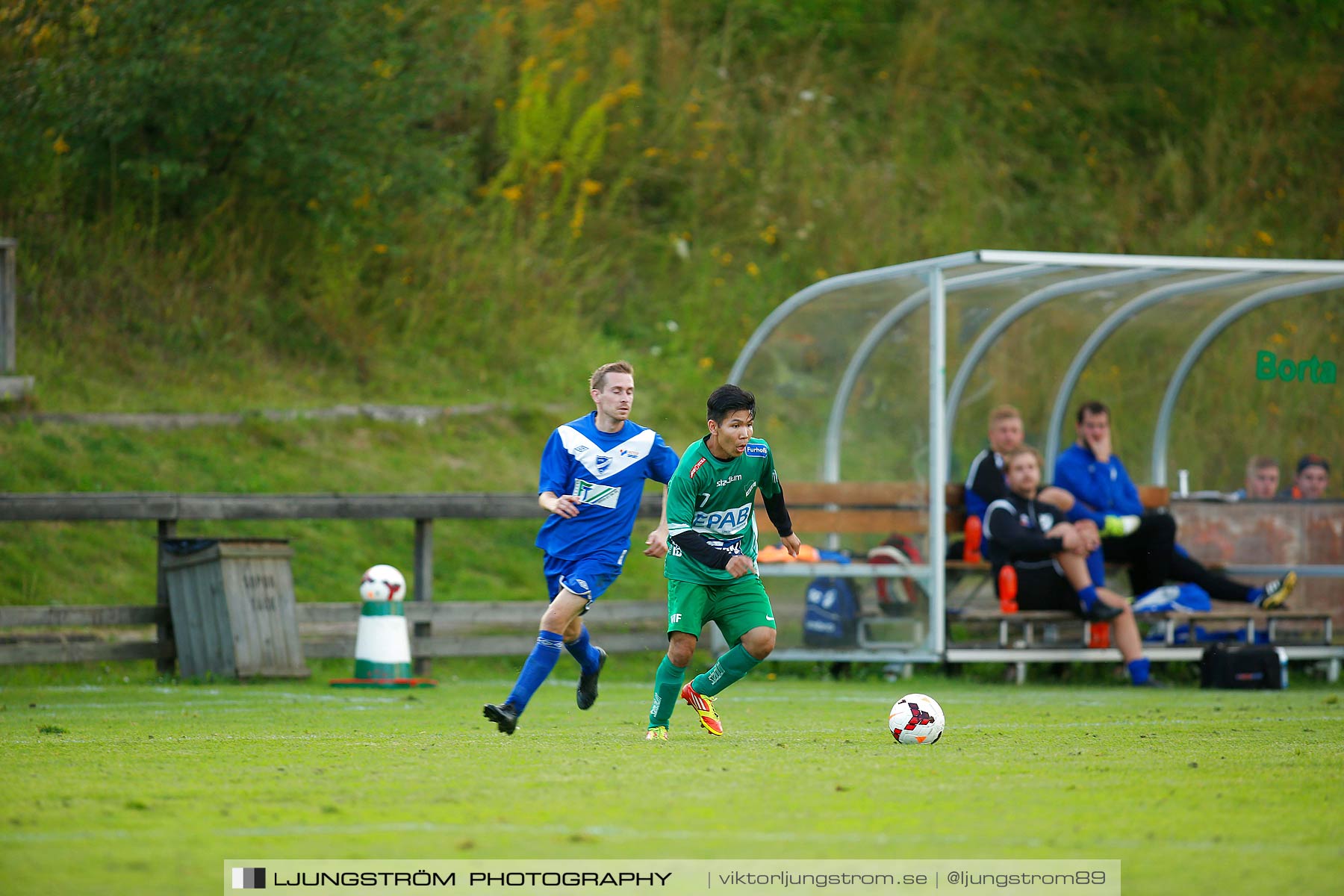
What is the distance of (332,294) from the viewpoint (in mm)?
19297

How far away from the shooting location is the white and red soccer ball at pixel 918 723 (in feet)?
24.9

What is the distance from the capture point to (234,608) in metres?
12.0

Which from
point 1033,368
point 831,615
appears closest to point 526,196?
point 1033,368

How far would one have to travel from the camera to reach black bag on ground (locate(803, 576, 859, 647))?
44.2 feet

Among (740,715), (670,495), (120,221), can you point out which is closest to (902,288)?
(740,715)

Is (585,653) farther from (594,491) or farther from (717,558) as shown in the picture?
(717,558)

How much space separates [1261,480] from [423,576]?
7.51 metres

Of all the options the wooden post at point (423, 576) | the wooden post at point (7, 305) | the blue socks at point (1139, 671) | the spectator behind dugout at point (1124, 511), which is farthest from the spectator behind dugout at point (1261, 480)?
the wooden post at point (7, 305)

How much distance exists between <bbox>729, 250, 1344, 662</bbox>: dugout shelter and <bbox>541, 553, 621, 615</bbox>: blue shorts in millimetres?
4845

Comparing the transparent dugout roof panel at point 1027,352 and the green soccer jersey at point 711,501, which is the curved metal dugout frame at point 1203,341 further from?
the green soccer jersey at point 711,501

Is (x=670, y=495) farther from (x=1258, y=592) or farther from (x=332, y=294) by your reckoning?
(x=332, y=294)

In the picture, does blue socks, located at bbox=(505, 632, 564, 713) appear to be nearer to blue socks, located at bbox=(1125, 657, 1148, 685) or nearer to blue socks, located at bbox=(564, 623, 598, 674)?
blue socks, located at bbox=(564, 623, 598, 674)

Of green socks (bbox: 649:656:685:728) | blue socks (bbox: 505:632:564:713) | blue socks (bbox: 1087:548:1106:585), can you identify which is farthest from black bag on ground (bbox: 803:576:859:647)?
green socks (bbox: 649:656:685:728)

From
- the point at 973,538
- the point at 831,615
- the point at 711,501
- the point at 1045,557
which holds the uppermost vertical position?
the point at 711,501
